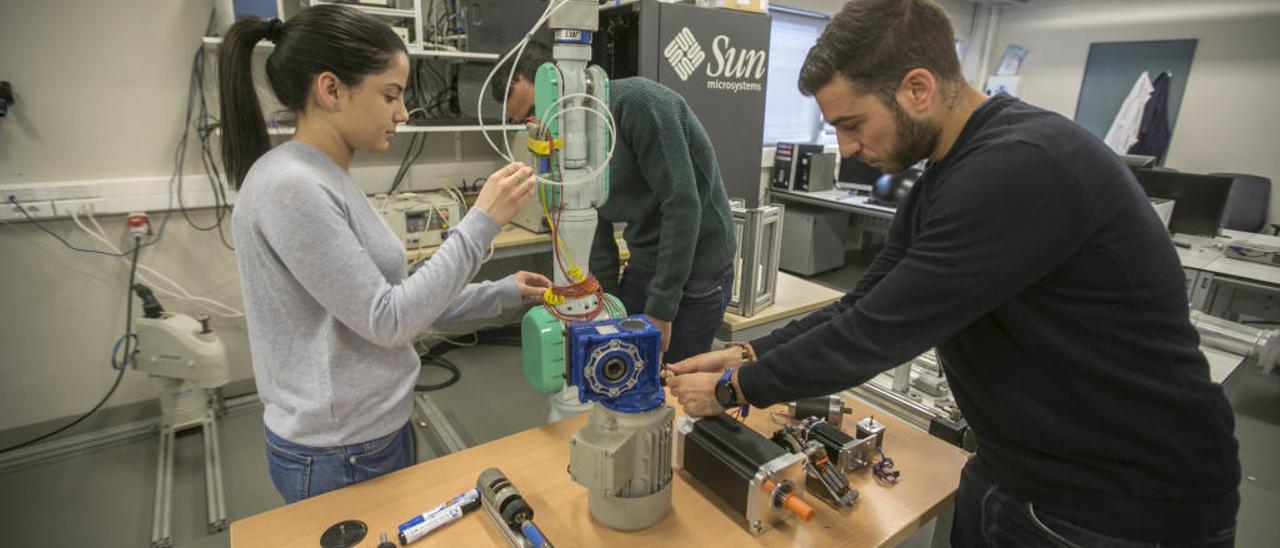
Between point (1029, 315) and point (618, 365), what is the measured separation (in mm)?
573

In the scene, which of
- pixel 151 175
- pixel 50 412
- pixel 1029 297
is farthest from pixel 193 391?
pixel 1029 297

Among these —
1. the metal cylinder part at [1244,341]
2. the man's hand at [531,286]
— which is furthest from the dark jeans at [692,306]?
the metal cylinder part at [1244,341]

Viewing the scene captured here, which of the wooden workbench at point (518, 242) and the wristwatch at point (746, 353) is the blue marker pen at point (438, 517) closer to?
the wristwatch at point (746, 353)

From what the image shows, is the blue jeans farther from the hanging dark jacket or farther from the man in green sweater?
the hanging dark jacket

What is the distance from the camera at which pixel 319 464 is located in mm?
1078

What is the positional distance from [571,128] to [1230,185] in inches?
156

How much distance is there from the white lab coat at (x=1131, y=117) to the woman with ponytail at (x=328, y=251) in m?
6.69

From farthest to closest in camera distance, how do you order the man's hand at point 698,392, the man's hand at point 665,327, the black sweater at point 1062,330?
the man's hand at point 665,327 < the man's hand at point 698,392 < the black sweater at point 1062,330

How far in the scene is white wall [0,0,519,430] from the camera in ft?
7.79

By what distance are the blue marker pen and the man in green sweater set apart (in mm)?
729

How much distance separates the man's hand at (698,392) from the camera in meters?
1.08

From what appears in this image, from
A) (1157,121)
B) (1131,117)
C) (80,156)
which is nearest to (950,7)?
(1131,117)

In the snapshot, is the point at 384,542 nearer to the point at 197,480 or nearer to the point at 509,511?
the point at 509,511

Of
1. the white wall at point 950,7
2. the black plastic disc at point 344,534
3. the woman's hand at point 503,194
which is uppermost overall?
the white wall at point 950,7
